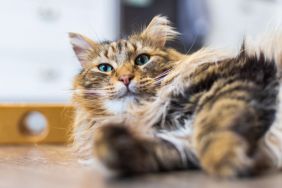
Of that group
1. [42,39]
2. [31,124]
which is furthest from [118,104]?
[42,39]

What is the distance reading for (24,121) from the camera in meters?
2.22

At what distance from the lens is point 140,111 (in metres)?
1.32

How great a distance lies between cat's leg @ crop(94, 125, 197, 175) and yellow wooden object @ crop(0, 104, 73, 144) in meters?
1.07

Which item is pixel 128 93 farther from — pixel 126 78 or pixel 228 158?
pixel 228 158

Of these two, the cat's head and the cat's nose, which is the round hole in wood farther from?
the cat's nose

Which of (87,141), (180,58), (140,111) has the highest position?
(180,58)

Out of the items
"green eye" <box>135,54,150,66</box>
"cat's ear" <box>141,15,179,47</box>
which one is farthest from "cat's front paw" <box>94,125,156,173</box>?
"cat's ear" <box>141,15,179,47</box>

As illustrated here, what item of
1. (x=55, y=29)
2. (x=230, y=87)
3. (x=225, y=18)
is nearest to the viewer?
(x=230, y=87)

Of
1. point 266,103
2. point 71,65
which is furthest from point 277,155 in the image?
point 71,65

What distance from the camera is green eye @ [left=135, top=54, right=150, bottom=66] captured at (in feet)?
4.82

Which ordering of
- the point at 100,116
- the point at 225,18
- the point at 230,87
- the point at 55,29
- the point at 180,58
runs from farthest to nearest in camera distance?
1. the point at 225,18
2. the point at 55,29
3. the point at 180,58
4. the point at 100,116
5. the point at 230,87

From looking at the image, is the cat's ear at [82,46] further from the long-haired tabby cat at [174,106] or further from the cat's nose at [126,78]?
the cat's nose at [126,78]

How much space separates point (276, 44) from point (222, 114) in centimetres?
40

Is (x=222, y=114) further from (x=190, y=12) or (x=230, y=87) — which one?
(x=190, y=12)
